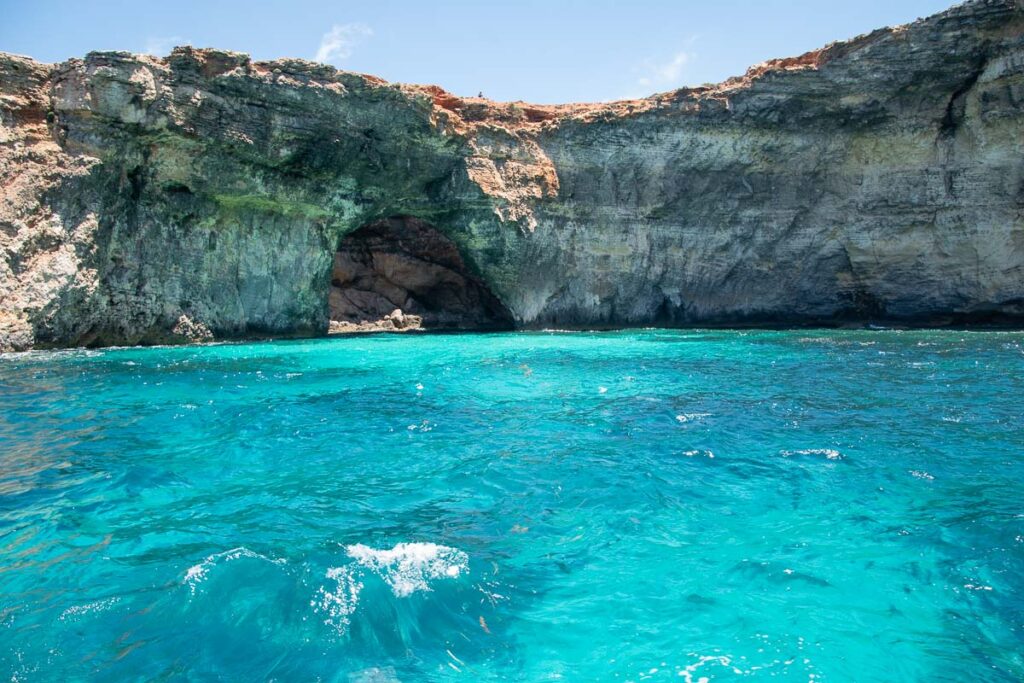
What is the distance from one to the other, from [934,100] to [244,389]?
26.7 meters

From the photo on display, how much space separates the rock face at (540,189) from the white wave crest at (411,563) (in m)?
19.3

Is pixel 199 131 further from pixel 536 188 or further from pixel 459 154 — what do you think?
pixel 536 188

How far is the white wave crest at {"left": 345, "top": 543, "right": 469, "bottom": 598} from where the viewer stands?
4.09 meters

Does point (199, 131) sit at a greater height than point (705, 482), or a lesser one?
greater

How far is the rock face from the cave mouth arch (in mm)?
4765

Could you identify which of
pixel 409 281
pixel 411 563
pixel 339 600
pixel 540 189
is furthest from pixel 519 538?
pixel 409 281

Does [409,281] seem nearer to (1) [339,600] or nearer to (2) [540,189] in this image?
(2) [540,189]

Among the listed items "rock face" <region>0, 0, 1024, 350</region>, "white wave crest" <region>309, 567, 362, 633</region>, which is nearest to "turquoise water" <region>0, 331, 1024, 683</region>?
"white wave crest" <region>309, 567, 362, 633</region>

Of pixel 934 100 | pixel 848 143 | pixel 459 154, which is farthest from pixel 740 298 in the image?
pixel 459 154

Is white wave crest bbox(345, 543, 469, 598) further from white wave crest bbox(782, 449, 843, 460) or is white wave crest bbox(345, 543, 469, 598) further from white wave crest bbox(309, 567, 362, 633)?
white wave crest bbox(782, 449, 843, 460)

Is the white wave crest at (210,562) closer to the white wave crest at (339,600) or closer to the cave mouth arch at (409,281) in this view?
the white wave crest at (339,600)

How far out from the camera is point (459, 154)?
86.7ft

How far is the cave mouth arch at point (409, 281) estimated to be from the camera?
107 ft

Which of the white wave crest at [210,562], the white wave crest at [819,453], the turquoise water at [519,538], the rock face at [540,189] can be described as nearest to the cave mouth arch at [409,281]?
the rock face at [540,189]
